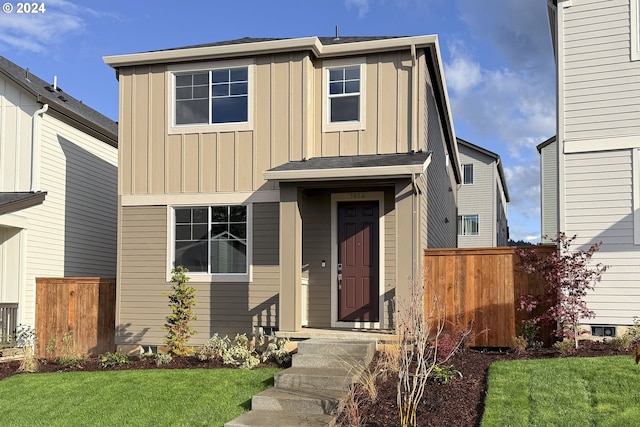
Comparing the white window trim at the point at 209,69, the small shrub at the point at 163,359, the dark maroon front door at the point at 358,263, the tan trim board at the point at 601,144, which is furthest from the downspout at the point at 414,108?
the small shrub at the point at 163,359

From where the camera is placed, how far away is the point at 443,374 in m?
7.80

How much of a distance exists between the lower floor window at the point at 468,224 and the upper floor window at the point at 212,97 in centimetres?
2407

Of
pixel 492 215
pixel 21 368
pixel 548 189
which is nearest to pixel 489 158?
pixel 492 215

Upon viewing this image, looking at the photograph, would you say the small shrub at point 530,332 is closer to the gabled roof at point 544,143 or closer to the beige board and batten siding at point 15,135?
the beige board and batten siding at point 15,135

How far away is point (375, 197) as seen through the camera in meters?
11.4

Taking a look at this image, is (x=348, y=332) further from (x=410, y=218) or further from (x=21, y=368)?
(x=21, y=368)

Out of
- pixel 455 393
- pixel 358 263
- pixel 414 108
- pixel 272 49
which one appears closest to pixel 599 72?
pixel 414 108

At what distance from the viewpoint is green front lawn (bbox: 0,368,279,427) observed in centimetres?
771

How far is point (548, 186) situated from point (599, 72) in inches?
769

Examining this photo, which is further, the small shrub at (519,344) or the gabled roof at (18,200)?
the gabled roof at (18,200)

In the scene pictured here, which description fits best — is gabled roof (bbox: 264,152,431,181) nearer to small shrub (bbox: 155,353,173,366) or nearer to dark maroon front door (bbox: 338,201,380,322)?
dark maroon front door (bbox: 338,201,380,322)

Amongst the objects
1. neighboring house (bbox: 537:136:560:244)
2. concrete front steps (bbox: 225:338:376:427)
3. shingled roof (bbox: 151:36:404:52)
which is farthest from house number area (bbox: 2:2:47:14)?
neighboring house (bbox: 537:136:560:244)

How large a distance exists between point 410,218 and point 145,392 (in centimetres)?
492

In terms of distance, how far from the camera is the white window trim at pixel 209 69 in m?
11.8
